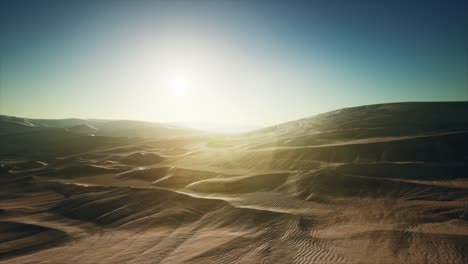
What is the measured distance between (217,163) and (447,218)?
2615 centimetres

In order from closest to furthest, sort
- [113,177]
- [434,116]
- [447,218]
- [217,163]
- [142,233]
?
[447,218] < [142,233] < [113,177] < [217,163] < [434,116]

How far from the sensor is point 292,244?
10398mm

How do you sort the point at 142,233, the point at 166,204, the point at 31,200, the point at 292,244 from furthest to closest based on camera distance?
1. the point at 31,200
2. the point at 166,204
3. the point at 142,233
4. the point at 292,244

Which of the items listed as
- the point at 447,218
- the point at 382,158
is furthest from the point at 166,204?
the point at 382,158

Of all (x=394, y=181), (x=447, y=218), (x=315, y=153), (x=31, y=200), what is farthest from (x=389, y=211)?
(x=31, y=200)

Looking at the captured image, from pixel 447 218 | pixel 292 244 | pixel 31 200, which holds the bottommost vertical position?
pixel 31 200

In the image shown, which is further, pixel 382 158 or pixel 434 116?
pixel 434 116

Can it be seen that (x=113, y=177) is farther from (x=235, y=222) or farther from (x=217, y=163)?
(x=235, y=222)

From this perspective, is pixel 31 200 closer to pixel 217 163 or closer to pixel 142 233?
pixel 142 233

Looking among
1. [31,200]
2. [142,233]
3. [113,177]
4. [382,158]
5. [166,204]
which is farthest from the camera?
[113,177]

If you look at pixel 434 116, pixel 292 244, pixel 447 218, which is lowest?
pixel 292 244

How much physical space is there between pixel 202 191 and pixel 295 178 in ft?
28.3

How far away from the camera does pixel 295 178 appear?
70.3ft

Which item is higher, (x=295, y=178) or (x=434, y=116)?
(x=434, y=116)
